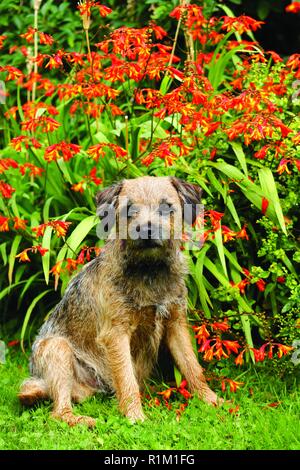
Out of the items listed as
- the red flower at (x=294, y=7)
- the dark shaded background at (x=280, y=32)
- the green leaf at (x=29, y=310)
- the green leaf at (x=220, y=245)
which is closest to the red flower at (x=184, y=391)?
the green leaf at (x=220, y=245)

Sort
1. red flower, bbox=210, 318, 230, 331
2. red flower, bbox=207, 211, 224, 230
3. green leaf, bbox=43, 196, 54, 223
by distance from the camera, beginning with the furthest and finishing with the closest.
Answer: green leaf, bbox=43, 196, 54, 223 < red flower, bbox=207, 211, 224, 230 < red flower, bbox=210, 318, 230, 331

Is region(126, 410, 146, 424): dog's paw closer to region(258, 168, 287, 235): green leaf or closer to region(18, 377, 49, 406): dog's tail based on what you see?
region(18, 377, 49, 406): dog's tail

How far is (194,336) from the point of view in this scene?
5520 millimetres

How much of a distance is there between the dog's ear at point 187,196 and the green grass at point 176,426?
4.14 ft

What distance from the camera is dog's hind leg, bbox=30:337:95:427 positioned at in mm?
4938

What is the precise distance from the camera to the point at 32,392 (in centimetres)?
507

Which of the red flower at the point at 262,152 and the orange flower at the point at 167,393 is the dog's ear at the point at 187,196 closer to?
the red flower at the point at 262,152

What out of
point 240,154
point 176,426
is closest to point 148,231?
point 176,426

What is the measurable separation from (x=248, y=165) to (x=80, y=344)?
1.95 meters

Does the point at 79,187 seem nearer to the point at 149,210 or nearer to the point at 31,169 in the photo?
the point at 31,169

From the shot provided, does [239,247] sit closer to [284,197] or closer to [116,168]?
[284,197]

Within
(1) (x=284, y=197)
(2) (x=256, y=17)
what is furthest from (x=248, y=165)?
(2) (x=256, y=17)

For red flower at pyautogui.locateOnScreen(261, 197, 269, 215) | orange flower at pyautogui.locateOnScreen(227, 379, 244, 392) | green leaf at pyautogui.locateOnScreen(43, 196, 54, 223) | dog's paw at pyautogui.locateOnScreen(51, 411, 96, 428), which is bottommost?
dog's paw at pyautogui.locateOnScreen(51, 411, 96, 428)

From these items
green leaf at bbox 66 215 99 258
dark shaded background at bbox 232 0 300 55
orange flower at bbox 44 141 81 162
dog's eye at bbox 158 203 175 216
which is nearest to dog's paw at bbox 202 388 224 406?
dog's eye at bbox 158 203 175 216
